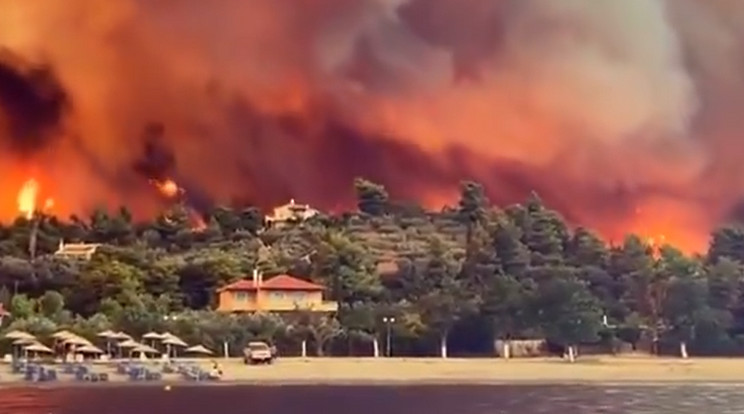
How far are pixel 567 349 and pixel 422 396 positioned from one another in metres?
1.49

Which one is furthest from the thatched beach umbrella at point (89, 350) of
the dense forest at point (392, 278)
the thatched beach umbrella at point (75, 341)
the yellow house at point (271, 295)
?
the yellow house at point (271, 295)

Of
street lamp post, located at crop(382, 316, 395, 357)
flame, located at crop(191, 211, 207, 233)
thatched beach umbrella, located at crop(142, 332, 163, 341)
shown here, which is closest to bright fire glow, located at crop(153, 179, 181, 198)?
flame, located at crop(191, 211, 207, 233)

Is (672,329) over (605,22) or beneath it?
beneath

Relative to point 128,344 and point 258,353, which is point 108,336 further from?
point 258,353

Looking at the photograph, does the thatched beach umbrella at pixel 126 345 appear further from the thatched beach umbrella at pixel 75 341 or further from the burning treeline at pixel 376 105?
the burning treeline at pixel 376 105

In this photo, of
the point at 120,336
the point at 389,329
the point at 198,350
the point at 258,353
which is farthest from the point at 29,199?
the point at 389,329

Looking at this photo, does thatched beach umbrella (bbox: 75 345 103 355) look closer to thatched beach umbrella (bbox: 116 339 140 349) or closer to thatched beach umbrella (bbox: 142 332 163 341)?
thatched beach umbrella (bbox: 116 339 140 349)

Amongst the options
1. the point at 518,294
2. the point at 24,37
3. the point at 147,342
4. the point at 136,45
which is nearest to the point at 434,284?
the point at 518,294

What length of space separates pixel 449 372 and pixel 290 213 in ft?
6.84

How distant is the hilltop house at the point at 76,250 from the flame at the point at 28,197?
0.46 m

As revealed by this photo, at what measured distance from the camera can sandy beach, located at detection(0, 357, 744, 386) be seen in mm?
12961

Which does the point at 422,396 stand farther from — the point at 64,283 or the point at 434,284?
the point at 64,283

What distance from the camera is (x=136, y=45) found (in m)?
13.3

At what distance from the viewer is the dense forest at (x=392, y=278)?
12805mm
